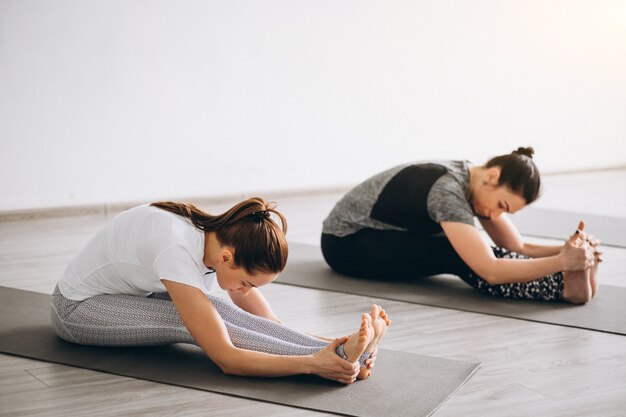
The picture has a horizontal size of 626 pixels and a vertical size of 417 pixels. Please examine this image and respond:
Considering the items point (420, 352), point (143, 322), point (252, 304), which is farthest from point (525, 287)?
point (143, 322)

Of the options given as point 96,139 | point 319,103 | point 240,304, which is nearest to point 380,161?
point 319,103

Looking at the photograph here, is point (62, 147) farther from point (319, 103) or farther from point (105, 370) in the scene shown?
point (105, 370)

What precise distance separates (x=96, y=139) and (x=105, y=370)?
8.08ft

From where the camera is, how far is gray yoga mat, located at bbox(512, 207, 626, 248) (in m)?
4.69

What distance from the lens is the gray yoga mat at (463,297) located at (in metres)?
3.26

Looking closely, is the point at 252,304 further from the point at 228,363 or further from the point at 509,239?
the point at 509,239

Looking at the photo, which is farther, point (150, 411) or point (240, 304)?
point (240, 304)

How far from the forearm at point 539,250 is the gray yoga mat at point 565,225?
1.00 metres

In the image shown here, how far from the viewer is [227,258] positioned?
243 centimetres

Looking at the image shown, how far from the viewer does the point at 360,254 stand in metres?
3.67

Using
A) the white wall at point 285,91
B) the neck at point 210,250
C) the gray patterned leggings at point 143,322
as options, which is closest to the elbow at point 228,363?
the gray patterned leggings at point 143,322

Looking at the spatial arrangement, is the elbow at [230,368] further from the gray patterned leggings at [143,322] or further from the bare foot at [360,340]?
the bare foot at [360,340]

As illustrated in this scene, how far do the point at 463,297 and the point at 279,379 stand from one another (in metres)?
1.14

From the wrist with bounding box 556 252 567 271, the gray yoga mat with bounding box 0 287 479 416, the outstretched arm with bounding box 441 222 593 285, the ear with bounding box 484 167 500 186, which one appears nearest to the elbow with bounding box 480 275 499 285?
the outstretched arm with bounding box 441 222 593 285
